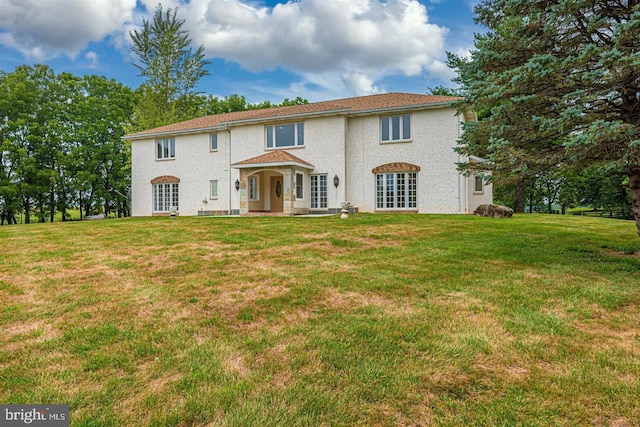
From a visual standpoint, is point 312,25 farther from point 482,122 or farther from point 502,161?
point 502,161

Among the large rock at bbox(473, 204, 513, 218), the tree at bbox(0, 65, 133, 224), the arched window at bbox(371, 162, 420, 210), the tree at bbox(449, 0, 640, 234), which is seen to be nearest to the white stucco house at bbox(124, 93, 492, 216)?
the arched window at bbox(371, 162, 420, 210)

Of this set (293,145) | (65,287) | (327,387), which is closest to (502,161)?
(327,387)

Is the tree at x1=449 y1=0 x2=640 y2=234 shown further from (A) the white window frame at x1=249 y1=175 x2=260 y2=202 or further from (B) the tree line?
(B) the tree line

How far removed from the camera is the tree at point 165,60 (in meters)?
31.1

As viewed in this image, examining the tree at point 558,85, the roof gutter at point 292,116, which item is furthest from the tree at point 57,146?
the tree at point 558,85

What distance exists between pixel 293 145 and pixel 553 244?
13974mm

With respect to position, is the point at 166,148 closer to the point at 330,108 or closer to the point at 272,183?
the point at 272,183

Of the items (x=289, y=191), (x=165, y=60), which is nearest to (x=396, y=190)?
(x=289, y=191)

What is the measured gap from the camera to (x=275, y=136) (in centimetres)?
1997

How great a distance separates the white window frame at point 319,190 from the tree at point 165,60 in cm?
1794

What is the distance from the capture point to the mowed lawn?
7.72 ft

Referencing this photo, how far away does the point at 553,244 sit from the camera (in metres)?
8.41

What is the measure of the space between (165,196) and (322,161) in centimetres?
1097

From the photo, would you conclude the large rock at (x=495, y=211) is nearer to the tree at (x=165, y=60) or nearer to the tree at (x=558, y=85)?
the tree at (x=558, y=85)
